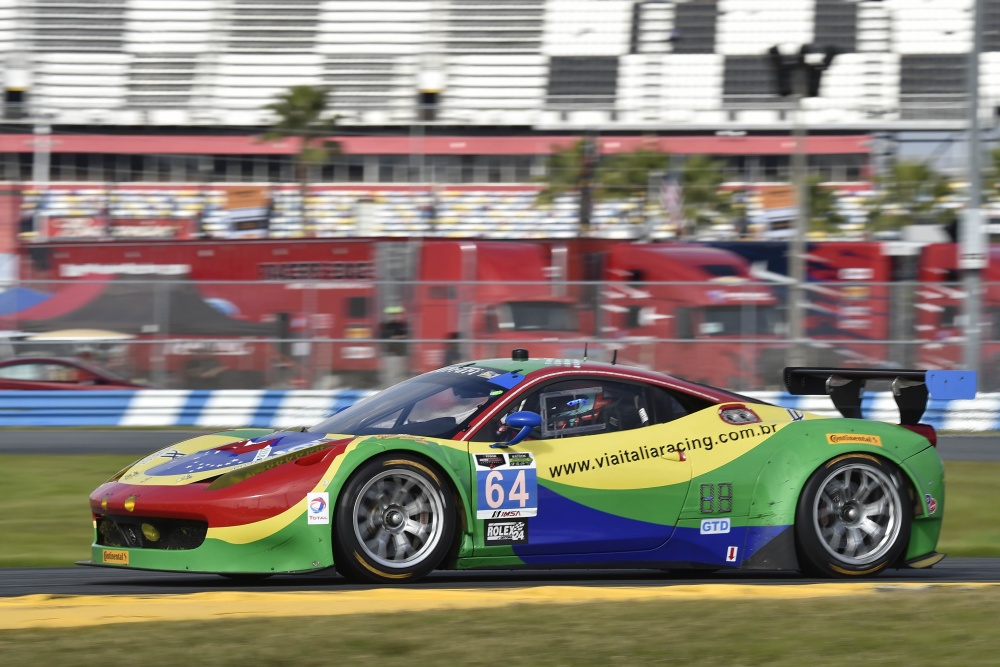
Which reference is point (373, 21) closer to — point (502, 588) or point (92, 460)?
point (92, 460)

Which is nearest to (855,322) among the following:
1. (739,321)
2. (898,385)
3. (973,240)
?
(739,321)

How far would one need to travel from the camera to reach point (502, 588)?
6004mm

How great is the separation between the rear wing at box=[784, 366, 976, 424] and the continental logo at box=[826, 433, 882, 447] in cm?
40

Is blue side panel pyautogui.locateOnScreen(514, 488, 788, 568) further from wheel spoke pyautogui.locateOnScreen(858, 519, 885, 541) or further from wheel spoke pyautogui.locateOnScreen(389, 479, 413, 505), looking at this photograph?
wheel spoke pyautogui.locateOnScreen(389, 479, 413, 505)

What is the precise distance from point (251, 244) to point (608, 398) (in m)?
15.4

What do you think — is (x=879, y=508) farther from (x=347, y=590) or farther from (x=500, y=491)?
(x=347, y=590)

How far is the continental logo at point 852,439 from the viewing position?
22.4 feet

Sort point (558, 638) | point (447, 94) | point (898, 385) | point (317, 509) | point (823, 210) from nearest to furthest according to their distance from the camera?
1. point (558, 638)
2. point (317, 509)
3. point (898, 385)
4. point (823, 210)
5. point (447, 94)

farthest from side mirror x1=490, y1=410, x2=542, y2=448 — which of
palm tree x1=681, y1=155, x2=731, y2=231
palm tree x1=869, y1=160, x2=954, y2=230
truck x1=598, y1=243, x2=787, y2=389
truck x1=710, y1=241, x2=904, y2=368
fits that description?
palm tree x1=869, y1=160, x2=954, y2=230

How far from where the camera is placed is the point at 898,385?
7.34m

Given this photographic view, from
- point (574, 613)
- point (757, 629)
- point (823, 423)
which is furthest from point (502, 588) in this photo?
point (823, 423)

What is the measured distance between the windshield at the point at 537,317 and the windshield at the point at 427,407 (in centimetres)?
1048

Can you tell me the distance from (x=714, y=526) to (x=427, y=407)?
157 cm

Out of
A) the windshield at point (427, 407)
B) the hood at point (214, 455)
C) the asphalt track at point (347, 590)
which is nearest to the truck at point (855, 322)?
the asphalt track at point (347, 590)
